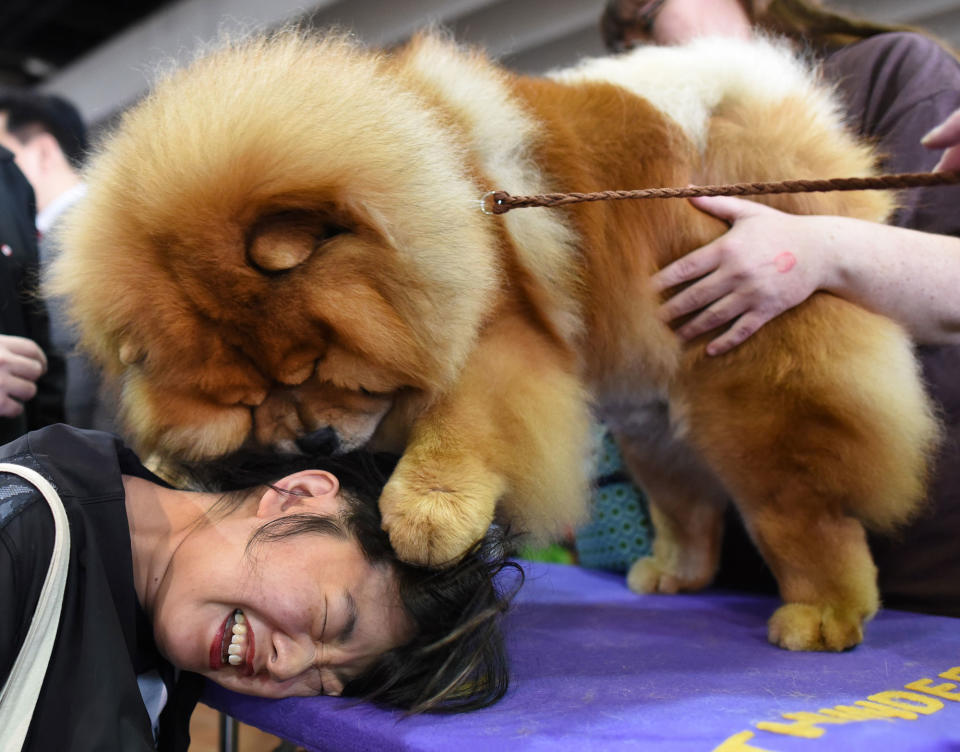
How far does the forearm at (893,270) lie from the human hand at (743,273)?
0.04m

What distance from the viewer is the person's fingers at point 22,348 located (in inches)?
49.8

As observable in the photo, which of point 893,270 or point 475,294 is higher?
point 475,294

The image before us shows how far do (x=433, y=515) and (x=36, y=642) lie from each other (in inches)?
18.0

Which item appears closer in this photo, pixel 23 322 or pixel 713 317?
pixel 713 317

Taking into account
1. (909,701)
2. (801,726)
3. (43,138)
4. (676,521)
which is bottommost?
(676,521)

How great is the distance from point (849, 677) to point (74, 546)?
1006mm

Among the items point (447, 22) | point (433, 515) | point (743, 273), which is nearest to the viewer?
point (433, 515)

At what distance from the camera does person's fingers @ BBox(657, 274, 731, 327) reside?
123 centimetres

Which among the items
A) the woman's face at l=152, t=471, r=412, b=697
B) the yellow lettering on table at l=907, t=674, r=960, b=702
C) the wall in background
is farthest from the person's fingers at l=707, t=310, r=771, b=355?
the wall in background

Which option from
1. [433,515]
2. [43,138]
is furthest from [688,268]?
[43,138]

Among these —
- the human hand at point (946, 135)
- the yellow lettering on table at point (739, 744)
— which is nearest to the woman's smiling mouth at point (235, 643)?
the yellow lettering on table at point (739, 744)

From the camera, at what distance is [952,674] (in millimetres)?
1076

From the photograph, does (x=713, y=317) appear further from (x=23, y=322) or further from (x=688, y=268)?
(x=23, y=322)

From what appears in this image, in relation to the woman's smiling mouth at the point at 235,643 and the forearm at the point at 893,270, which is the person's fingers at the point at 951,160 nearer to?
the forearm at the point at 893,270
